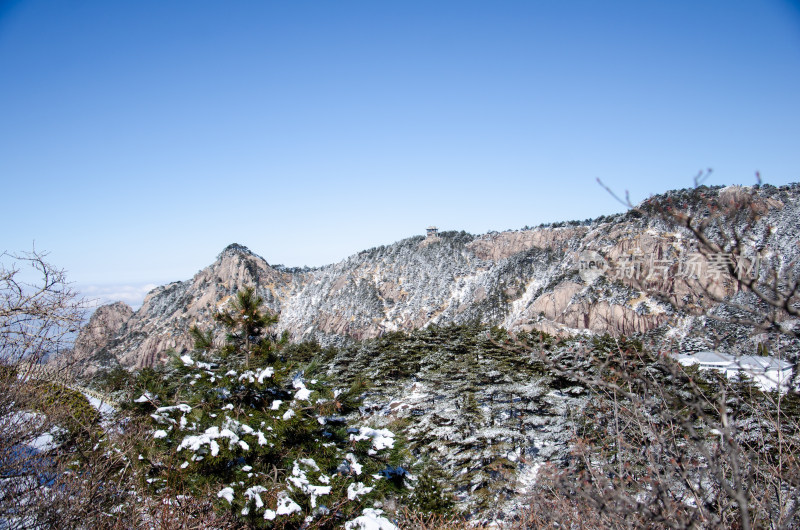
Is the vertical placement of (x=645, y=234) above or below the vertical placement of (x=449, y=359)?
above

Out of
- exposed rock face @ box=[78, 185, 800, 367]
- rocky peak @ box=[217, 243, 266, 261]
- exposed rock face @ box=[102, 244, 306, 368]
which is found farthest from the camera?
rocky peak @ box=[217, 243, 266, 261]

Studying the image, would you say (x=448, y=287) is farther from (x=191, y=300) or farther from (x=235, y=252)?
(x=191, y=300)

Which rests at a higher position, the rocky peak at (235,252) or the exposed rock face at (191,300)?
the rocky peak at (235,252)

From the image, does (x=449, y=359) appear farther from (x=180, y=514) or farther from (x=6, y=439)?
(x=6, y=439)

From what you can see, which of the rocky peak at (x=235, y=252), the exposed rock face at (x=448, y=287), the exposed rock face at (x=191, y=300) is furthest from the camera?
the rocky peak at (x=235, y=252)

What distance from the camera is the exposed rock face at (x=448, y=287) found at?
166ft

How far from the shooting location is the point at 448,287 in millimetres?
79750

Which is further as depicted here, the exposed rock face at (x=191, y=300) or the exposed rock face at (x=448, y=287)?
the exposed rock face at (x=191, y=300)

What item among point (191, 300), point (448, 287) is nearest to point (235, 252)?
point (191, 300)

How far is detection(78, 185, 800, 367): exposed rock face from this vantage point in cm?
5066

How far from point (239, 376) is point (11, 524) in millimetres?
4202

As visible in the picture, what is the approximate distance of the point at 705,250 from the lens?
136 inches

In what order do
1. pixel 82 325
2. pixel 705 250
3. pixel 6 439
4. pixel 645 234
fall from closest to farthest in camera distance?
pixel 705 250 < pixel 6 439 < pixel 82 325 < pixel 645 234

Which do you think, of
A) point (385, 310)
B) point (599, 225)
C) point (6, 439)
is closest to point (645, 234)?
point (599, 225)
